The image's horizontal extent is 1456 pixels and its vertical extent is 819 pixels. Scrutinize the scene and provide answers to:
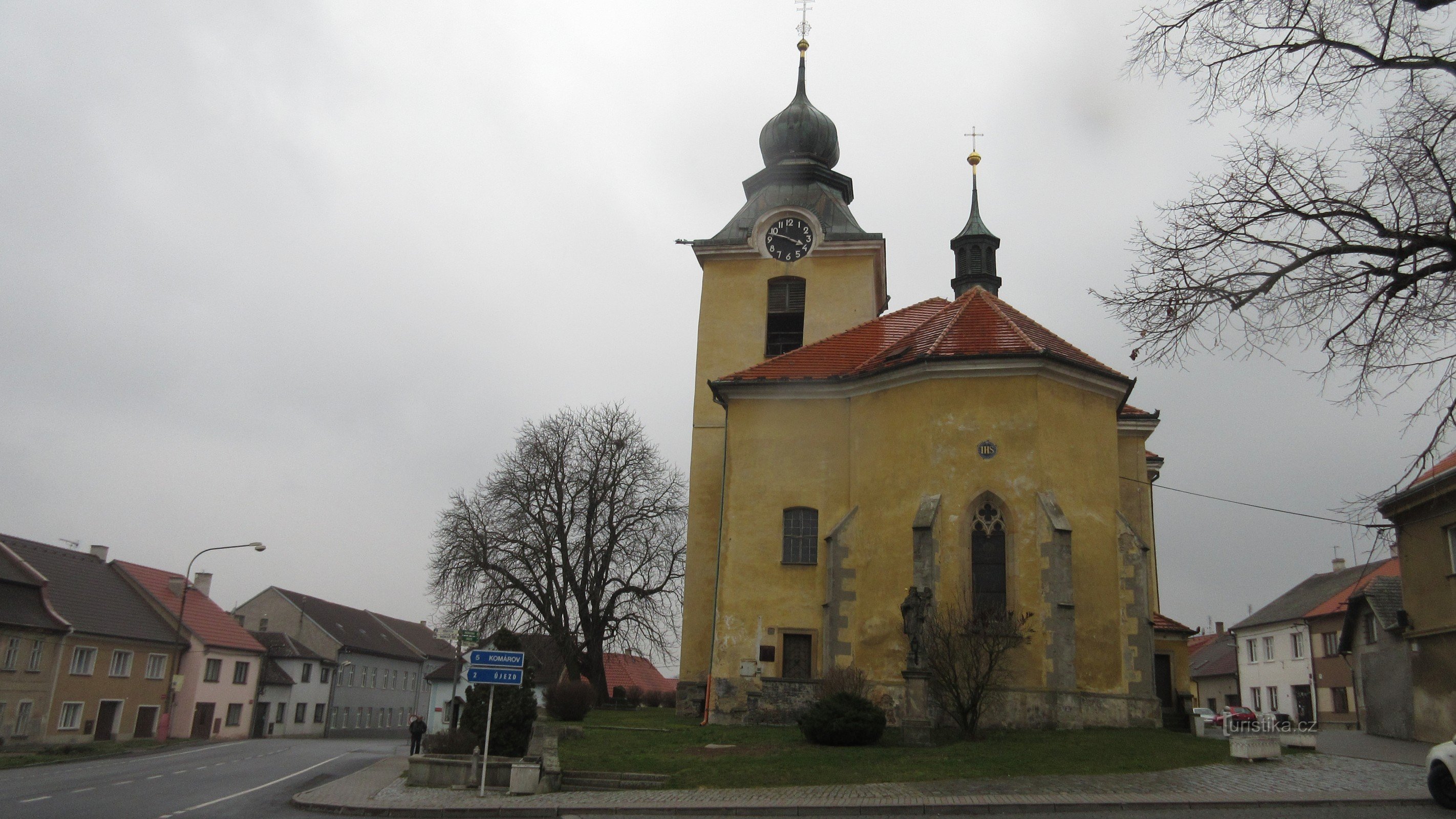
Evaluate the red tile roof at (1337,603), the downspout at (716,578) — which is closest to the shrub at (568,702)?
the downspout at (716,578)

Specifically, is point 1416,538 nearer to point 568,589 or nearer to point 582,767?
point 582,767

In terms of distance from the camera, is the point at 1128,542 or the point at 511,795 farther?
the point at 1128,542

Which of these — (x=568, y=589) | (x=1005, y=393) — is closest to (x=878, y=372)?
(x=1005, y=393)

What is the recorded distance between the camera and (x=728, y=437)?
974 inches

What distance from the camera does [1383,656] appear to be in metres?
27.9

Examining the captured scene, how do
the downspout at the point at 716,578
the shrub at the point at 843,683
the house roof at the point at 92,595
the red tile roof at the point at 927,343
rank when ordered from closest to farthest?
the shrub at the point at 843,683
the red tile roof at the point at 927,343
the downspout at the point at 716,578
the house roof at the point at 92,595

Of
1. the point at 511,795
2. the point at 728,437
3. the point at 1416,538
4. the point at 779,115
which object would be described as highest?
the point at 779,115

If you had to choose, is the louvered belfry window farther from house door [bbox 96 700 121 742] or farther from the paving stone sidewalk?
house door [bbox 96 700 121 742]

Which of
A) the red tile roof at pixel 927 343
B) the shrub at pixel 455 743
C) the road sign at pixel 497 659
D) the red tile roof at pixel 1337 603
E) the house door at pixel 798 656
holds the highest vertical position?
the red tile roof at pixel 927 343

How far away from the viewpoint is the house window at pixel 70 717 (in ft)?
120

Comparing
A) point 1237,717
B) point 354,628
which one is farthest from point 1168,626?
point 354,628

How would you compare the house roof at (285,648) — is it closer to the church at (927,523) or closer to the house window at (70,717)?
the house window at (70,717)

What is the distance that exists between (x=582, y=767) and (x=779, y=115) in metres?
23.0

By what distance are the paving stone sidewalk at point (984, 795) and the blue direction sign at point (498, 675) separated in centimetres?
166
